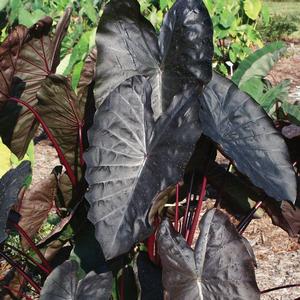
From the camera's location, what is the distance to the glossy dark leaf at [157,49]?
4.73ft

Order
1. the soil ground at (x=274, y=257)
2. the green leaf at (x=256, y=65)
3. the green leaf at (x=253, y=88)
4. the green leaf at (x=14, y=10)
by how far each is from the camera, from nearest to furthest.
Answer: the soil ground at (x=274, y=257) → the green leaf at (x=253, y=88) → the green leaf at (x=256, y=65) → the green leaf at (x=14, y=10)

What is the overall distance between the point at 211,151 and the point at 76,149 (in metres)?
0.39

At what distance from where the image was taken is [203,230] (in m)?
1.30

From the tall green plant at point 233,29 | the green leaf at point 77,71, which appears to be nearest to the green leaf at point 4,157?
the green leaf at point 77,71

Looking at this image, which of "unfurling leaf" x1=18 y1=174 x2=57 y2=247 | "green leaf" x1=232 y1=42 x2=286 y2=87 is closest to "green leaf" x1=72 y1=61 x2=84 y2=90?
"green leaf" x1=232 y1=42 x2=286 y2=87

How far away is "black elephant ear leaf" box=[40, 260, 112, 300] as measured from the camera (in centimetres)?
135

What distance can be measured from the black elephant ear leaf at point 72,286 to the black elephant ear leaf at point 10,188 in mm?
199

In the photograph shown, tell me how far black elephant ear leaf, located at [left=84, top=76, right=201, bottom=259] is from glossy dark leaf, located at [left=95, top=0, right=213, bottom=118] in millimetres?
131

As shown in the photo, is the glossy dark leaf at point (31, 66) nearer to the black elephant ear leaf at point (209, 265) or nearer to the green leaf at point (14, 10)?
the black elephant ear leaf at point (209, 265)

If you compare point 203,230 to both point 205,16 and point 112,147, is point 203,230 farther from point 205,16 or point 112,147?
point 205,16

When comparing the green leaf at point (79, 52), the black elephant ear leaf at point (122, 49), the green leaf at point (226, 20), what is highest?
the black elephant ear leaf at point (122, 49)

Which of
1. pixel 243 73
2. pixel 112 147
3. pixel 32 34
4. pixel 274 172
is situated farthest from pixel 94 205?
pixel 243 73

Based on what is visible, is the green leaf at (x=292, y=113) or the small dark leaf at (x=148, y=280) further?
the green leaf at (x=292, y=113)

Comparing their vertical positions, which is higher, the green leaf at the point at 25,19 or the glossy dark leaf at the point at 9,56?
the glossy dark leaf at the point at 9,56
